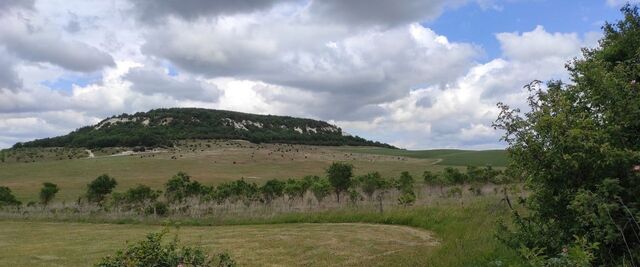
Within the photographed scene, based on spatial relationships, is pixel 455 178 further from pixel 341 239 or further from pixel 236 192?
pixel 341 239

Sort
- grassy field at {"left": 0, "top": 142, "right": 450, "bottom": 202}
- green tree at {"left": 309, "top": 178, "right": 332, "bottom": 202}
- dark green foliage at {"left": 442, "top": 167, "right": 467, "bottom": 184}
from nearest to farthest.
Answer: green tree at {"left": 309, "top": 178, "right": 332, "bottom": 202} < dark green foliage at {"left": 442, "top": 167, "right": 467, "bottom": 184} < grassy field at {"left": 0, "top": 142, "right": 450, "bottom": 202}

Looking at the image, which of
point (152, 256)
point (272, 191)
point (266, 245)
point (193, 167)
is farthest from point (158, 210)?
point (193, 167)

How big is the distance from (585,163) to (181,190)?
135 ft

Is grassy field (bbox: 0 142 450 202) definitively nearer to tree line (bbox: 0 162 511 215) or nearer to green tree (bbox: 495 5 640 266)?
tree line (bbox: 0 162 511 215)

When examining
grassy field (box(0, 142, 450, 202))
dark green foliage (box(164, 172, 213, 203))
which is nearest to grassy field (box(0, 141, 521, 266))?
dark green foliage (box(164, 172, 213, 203))

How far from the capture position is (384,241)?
1819 cm

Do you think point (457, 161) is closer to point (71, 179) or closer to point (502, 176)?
point (71, 179)

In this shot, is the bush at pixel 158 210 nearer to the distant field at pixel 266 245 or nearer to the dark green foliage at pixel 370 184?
the distant field at pixel 266 245

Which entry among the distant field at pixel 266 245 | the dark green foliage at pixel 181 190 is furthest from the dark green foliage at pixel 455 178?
the distant field at pixel 266 245

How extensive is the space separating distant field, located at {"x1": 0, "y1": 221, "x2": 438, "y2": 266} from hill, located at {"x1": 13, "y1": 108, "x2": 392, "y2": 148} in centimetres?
9736

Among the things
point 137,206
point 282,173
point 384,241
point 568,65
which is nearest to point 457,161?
point 282,173

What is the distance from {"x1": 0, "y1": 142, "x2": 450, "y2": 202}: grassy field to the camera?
236 feet

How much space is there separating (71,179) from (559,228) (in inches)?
3118

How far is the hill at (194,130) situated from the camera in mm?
122869
